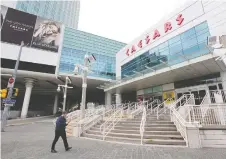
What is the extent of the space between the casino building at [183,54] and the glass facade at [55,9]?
70081 mm

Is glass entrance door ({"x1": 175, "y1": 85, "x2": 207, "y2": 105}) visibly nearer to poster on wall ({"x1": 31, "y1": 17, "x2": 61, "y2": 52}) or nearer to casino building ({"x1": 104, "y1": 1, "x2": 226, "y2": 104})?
casino building ({"x1": 104, "y1": 1, "x2": 226, "y2": 104})

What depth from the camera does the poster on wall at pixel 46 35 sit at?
33169 millimetres

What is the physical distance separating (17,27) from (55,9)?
235 feet

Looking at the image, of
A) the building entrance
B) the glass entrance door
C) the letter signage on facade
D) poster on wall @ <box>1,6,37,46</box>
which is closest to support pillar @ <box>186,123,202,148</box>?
the glass entrance door

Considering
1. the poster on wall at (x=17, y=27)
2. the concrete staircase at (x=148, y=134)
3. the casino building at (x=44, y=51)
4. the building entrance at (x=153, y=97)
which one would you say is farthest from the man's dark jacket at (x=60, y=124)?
the poster on wall at (x=17, y=27)

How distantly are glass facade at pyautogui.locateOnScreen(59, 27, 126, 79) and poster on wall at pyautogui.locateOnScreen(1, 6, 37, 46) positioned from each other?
8.15 m

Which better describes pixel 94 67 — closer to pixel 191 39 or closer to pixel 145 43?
pixel 145 43

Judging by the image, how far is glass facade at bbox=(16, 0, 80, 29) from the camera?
71.6 m

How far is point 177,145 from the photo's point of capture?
21.7ft

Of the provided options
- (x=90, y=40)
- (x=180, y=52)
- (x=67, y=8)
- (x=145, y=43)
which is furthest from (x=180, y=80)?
(x=67, y=8)

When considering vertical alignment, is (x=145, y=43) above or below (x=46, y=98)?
above

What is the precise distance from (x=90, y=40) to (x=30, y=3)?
57.3 meters

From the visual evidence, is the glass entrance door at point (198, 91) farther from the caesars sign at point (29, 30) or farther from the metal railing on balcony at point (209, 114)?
the caesars sign at point (29, 30)

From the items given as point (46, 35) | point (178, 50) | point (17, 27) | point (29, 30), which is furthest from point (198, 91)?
point (17, 27)
